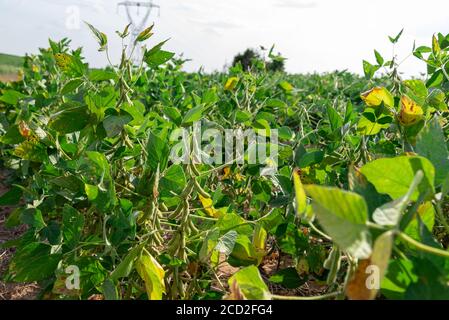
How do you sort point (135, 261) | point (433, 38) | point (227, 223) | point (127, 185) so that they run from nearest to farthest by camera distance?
point (135, 261) < point (227, 223) < point (127, 185) < point (433, 38)

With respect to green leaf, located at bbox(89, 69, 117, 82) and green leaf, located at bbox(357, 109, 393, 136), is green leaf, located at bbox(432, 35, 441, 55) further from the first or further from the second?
green leaf, located at bbox(89, 69, 117, 82)

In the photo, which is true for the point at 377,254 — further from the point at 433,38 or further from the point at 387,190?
the point at 433,38

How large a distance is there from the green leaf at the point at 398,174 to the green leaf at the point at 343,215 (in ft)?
0.40

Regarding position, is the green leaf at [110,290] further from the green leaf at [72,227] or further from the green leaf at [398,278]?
the green leaf at [398,278]

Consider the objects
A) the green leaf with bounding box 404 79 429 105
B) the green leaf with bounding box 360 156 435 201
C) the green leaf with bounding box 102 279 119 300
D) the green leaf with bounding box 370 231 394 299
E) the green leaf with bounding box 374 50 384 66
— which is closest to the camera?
the green leaf with bounding box 370 231 394 299

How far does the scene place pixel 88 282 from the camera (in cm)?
95

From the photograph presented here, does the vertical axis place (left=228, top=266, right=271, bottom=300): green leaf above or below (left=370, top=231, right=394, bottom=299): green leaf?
below

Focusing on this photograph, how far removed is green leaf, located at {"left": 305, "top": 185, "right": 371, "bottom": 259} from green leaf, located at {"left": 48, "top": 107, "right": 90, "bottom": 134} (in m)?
0.73

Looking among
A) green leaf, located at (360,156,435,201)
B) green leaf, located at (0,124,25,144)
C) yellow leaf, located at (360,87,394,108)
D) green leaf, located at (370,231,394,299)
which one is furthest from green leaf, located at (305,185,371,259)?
green leaf, located at (0,124,25,144)

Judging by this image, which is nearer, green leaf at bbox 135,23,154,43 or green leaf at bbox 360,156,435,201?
green leaf at bbox 360,156,435,201

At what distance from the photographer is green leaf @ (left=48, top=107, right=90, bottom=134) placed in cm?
103

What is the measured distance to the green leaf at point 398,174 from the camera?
0.53 m
